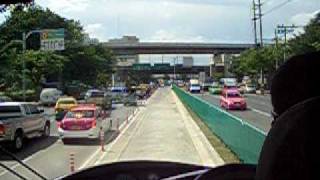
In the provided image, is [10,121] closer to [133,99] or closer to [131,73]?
→ [133,99]

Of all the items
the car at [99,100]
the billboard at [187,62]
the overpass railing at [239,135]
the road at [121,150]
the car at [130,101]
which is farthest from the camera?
the billboard at [187,62]

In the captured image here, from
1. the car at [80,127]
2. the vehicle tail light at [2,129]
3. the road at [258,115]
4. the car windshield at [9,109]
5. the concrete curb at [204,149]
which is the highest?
the car windshield at [9,109]

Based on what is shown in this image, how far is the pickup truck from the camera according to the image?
2327 centimetres

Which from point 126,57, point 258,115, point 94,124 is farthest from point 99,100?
point 126,57

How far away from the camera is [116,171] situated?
4016 mm

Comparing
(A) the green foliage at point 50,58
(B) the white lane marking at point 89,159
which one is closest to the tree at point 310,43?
(B) the white lane marking at point 89,159

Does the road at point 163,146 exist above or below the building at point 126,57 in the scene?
below

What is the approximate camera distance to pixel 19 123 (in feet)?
81.6

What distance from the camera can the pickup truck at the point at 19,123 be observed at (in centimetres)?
2327

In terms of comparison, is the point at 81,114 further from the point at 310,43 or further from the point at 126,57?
the point at 126,57

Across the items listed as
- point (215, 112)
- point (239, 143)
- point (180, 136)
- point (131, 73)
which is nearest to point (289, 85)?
point (239, 143)

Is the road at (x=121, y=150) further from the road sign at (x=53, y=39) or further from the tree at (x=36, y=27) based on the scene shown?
the tree at (x=36, y=27)

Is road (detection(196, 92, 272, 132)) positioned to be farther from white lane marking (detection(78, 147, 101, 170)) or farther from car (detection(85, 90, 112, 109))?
car (detection(85, 90, 112, 109))

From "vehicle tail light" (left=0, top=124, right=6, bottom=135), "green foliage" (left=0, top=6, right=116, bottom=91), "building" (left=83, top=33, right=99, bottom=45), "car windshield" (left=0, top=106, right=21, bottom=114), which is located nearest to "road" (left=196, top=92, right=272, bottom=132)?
"vehicle tail light" (left=0, top=124, right=6, bottom=135)
